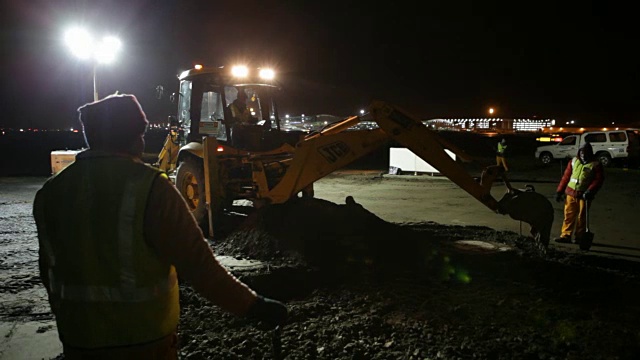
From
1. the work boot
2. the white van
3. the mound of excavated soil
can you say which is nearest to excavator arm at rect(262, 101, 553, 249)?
the mound of excavated soil

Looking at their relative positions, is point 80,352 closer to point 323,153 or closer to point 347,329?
point 347,329

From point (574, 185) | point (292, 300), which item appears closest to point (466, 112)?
point (574, 185)

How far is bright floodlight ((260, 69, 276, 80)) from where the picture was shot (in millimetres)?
10000

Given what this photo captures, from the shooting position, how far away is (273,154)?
9430 mm

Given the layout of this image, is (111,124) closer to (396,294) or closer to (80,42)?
(396,294)

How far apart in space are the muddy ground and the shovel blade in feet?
1.45

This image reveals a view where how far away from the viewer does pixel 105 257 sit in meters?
1.96

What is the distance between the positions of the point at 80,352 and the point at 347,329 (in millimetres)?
3135

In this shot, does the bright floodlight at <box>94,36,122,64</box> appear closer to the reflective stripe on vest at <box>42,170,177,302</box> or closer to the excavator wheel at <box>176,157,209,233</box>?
the excavator wheel at <box>176,157,209,233</box>

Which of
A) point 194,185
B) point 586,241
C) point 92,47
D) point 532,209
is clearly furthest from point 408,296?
point 92,47

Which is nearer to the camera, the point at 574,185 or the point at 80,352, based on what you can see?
the point at 80,352

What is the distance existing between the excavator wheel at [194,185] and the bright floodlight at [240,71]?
1799 millimetres

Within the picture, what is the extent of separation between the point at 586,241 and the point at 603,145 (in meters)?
19.3

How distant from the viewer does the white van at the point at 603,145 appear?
24.0 metres
